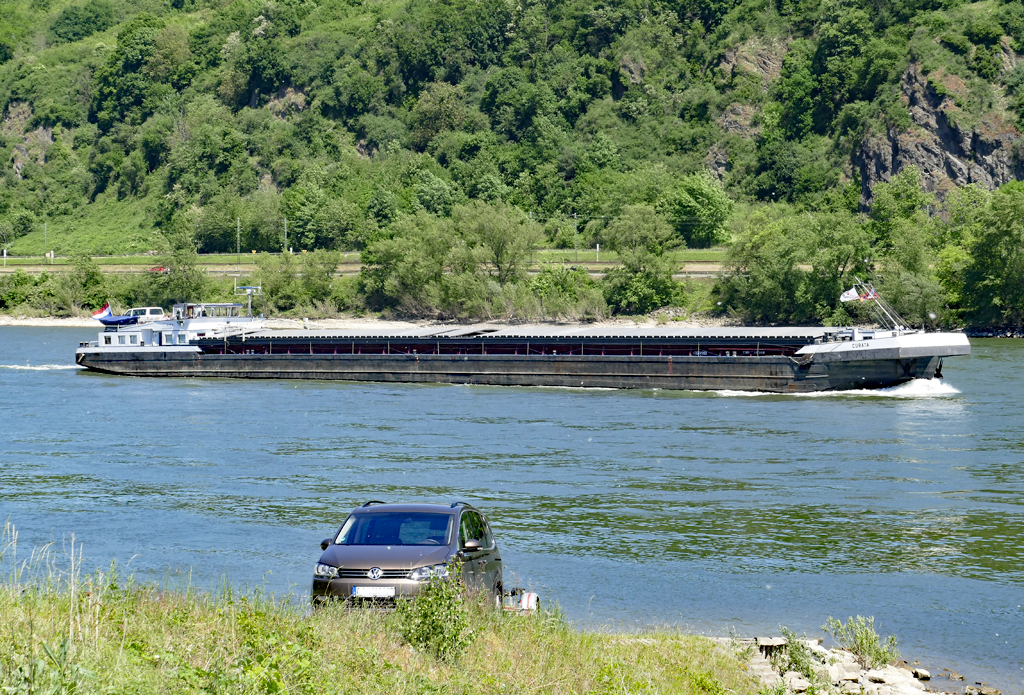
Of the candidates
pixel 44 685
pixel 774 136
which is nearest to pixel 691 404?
pixel 44 685

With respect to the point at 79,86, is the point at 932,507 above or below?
below

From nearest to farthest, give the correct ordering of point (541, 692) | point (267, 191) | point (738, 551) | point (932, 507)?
point (541, 692), point (738, 551), point (932, 507), point (267, 191)

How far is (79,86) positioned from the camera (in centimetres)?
19875

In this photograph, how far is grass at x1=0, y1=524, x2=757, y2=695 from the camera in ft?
34.5

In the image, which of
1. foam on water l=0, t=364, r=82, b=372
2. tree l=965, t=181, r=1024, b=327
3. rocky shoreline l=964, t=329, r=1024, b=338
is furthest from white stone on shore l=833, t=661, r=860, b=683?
rocky shoreline l=964, t=329, r=1024, b=338

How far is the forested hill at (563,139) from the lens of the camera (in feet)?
330

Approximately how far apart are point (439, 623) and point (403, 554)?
1.99 m

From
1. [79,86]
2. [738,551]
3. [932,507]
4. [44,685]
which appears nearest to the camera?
[44,685]

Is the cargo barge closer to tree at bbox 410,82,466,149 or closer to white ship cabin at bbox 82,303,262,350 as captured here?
white ship cabin at bbox 82,303,262,350

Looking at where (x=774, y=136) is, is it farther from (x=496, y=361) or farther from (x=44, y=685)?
(x=44, y=685)

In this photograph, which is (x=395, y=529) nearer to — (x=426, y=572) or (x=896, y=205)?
(x=426, y=572)

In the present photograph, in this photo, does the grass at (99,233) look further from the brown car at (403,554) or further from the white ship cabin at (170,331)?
the brown car at (403,554)

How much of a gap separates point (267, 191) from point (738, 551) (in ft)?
448

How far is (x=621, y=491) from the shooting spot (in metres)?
31.6
